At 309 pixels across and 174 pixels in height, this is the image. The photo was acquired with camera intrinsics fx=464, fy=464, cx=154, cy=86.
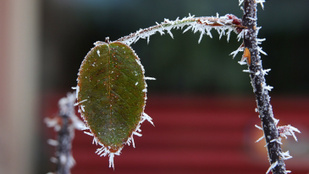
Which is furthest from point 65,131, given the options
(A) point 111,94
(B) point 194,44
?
(B) point 194,44

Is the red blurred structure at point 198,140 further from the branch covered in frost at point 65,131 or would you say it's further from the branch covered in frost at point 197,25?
the branch covered in frost at point 197,25

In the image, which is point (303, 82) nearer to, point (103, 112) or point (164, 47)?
point (164, 47)

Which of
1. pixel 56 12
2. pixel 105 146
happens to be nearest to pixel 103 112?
pixel 105 146

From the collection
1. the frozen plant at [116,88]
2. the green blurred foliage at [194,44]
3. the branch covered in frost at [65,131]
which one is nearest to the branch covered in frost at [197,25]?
the frozen plant at [116,88]

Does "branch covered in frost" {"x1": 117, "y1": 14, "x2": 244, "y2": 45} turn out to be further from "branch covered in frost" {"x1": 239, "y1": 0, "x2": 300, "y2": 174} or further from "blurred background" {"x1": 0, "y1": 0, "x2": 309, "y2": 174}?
"blurred background" {"x1": 0, "y1": 0, "x2": 309, "y2": 174}

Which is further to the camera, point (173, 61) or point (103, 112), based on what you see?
point (173, 61)

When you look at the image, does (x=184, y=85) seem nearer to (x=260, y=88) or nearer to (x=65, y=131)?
(x=65, y=131)
